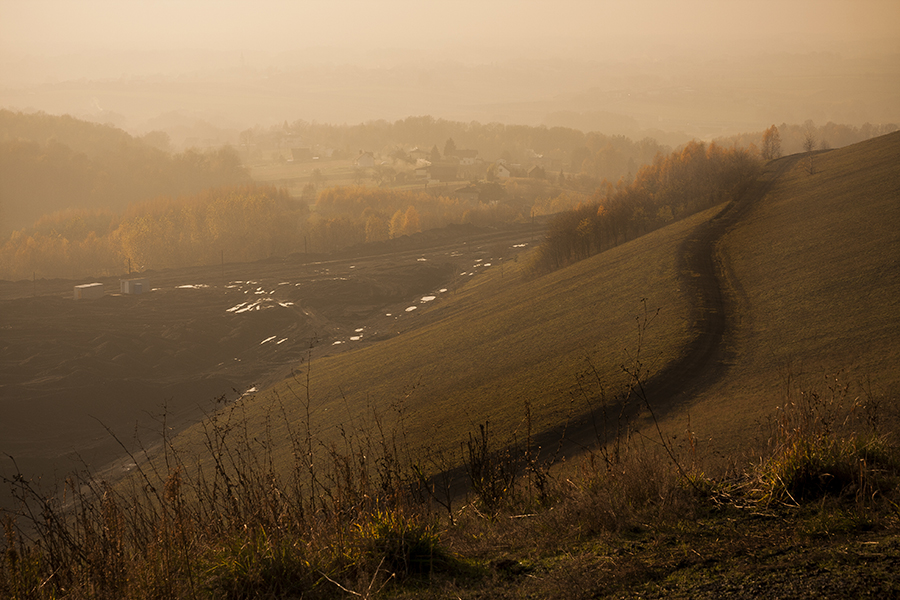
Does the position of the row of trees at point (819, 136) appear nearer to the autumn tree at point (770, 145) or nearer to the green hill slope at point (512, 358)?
the autumn tree at point (770, 145)

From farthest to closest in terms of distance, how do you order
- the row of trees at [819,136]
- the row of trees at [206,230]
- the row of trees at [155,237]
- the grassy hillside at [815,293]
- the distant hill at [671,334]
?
the row of trees at [819,136] < the row of trees at [206,230] < the row of trees at [155,237] < the distant hill at [671,334] < the grassy hillside at [815,293]

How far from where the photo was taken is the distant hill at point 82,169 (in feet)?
376

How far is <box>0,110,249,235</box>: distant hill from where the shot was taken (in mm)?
114562

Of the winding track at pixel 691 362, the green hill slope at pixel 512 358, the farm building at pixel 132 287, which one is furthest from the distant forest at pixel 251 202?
the winding track at pixel 691 362

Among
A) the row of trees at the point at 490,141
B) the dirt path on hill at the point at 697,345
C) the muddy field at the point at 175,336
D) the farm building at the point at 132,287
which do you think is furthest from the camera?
the row of trees at the point at 490,141

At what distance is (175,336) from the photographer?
51844 mm

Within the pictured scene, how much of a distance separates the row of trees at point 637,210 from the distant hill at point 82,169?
290 ft

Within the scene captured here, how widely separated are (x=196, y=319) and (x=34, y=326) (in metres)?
13.4

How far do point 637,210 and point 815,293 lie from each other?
32648mm

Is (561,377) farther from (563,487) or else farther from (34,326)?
(34,326)

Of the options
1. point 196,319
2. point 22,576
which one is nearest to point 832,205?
point 22,576

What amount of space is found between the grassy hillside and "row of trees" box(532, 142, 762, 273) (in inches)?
416

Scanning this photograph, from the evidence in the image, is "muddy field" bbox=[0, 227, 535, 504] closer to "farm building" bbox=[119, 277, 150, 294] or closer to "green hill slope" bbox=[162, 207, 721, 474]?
"farm building" bbox=[119, 277, 150, 294]

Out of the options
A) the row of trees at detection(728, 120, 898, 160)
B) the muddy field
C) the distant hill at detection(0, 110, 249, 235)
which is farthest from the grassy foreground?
the row of trees at detection(728, 120, 898, 160)
